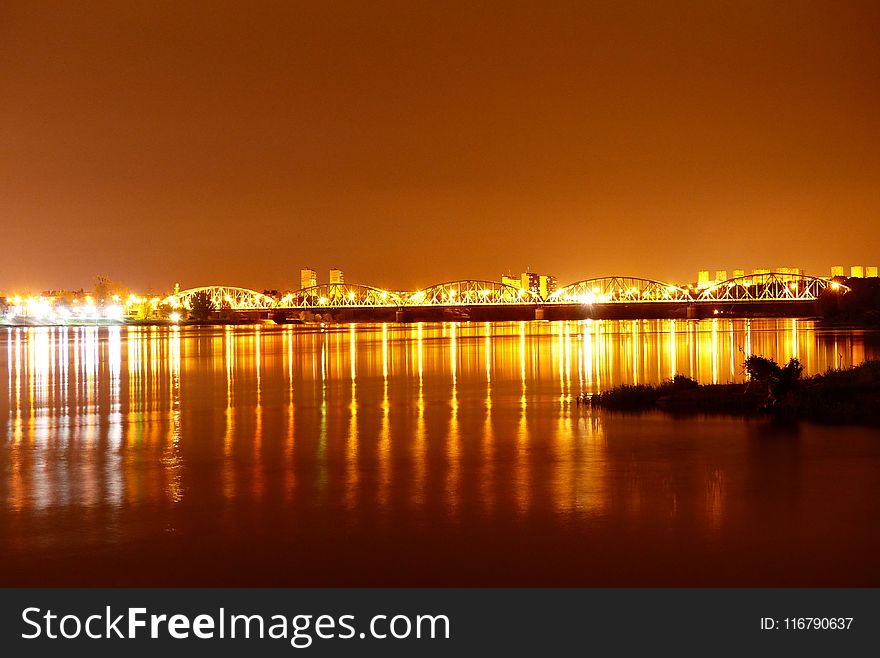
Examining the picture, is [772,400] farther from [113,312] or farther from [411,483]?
[113,312]

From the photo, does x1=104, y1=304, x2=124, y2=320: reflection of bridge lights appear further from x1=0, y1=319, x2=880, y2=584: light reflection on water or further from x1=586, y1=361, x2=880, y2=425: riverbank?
x1=586, y1=361, x2=880, y2=425: riverbank

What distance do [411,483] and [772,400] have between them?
11414 mm

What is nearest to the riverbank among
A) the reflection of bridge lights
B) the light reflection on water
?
the light reflection on water

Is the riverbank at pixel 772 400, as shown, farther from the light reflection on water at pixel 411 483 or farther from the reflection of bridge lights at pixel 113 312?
the reflection of bridge lights at pixel 113 312

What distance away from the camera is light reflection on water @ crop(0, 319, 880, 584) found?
34.3 feet

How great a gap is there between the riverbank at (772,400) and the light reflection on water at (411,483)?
5.41ft

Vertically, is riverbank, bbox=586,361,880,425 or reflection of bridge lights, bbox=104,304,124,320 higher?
reflection of bridge lights, bbox=104,304,124,320

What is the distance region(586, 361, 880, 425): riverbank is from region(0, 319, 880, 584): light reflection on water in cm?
165

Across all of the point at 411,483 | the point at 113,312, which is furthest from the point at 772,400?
the point at 113,312

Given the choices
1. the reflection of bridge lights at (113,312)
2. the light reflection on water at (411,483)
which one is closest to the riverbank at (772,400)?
the light reflection on water at (411,483)

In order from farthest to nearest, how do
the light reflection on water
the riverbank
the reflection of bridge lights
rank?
the reflection of bridge lights < the riverbank < the light reflection on water

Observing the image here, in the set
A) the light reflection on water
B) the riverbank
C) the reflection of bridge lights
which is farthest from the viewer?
the reflection of bridge lights

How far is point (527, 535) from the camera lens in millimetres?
11078

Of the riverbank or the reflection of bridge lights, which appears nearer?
the riverbank
